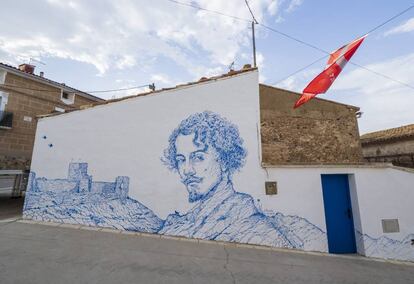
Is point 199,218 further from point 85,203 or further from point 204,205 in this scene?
point 85,203

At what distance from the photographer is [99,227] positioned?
6172mm

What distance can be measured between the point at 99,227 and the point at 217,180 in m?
3.68

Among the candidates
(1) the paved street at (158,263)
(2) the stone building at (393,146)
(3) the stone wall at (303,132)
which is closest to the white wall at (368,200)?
(1) the paved street at (158,263)

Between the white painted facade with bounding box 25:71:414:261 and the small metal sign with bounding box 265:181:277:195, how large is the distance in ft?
0.33

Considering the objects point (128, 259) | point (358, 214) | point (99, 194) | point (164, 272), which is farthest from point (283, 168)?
point (99, 194)

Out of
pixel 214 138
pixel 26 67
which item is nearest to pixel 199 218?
pixel 214 138

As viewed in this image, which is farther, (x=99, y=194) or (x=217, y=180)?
(x=99, y=194)

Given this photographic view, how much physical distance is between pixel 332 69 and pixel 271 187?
11.3 ft

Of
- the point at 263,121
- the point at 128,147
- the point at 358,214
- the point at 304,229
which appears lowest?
the point at 304,229

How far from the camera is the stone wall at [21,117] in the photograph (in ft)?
36.9

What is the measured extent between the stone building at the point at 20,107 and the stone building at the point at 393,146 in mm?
17561

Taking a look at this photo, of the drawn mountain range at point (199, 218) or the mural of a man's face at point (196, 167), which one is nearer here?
the drawn mountain range at point (199, 218)

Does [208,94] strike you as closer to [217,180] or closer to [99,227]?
[217,180]

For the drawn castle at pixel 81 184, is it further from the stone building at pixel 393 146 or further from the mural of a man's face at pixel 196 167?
the stone building at pixel 393 146
